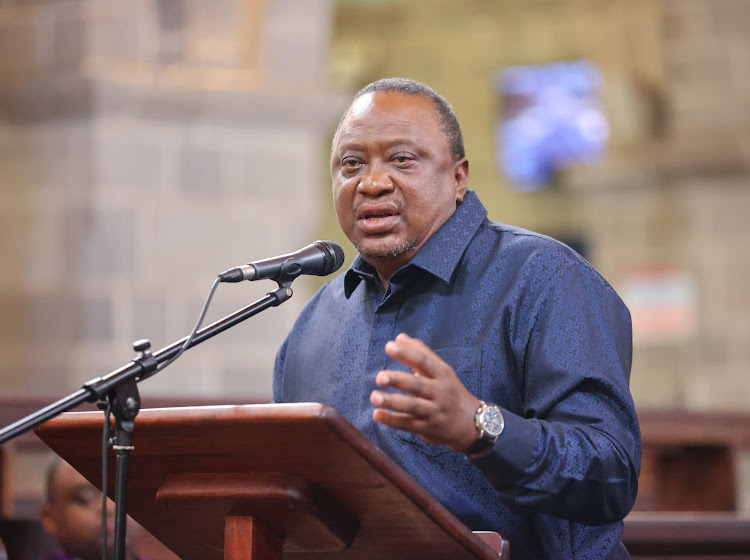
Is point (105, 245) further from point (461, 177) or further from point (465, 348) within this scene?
point (465, 348)

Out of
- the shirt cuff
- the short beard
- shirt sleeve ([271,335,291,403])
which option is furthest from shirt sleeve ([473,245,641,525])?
shirt sleeve ([271,335,291,403])

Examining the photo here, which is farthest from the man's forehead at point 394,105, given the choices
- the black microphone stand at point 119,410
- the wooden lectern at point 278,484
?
the wooden lectern at point 278,484

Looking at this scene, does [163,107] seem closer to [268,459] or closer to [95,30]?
[95,30]

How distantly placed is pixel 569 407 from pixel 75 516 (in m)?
1.94

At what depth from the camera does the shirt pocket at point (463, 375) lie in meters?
2.42

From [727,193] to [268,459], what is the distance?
9359 millimetres

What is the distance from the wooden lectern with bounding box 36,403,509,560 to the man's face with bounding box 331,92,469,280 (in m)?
0.71

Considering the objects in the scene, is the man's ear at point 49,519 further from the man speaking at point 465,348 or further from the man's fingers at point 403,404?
the man's fingers at point 403,404

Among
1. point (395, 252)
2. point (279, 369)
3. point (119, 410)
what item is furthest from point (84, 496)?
point (119, 410)

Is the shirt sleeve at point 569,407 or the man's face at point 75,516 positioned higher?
the shirt sleeve at point 569,407

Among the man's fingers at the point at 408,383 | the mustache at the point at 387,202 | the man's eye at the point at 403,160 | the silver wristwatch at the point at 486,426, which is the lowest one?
the silver wristwatch at the point at 486,426

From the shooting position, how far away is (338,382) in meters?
2.67

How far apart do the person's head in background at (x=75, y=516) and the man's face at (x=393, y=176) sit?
144cm

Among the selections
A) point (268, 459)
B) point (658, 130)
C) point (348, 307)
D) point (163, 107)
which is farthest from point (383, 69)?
point (268, 459)
